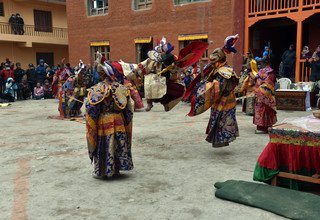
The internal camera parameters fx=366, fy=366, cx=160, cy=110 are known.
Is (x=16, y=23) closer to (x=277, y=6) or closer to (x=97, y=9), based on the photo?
(x=97, y=9)

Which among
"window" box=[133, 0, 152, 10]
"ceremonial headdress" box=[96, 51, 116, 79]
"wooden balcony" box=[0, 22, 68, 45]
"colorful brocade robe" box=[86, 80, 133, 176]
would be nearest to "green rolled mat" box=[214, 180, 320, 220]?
"colorful brocade robe" box=[86, 80, 133, 176]

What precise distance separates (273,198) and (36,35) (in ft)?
80.0

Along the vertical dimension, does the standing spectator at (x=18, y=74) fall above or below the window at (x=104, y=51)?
below

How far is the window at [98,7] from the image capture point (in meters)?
19.5

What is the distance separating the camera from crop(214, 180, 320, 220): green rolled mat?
3.59 meters

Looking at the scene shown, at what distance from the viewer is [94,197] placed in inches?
170

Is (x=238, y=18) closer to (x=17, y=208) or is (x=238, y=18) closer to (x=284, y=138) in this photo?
(x=284, y=138)

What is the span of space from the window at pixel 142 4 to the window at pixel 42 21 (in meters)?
11.0

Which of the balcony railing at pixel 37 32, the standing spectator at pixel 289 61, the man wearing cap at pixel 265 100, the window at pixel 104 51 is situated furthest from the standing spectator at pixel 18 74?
the man wearing cap at pixel 265 100

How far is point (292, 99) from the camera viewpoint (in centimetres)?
1114

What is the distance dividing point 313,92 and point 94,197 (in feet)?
30.7

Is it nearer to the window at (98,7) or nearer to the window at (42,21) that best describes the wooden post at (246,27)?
the window at (98,7)

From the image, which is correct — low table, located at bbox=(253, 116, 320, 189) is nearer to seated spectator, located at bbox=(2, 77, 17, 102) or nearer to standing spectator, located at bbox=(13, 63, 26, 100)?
seated spectator, located at bbox=(2, 77, 17, 102)

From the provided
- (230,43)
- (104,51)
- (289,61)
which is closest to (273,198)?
(230,43)
